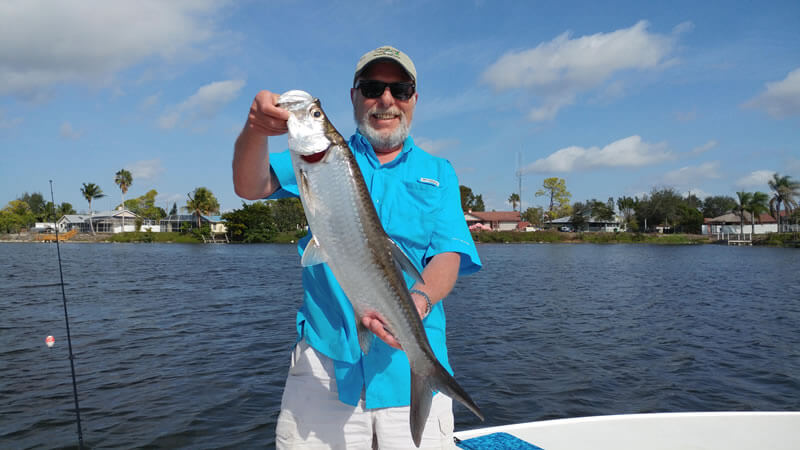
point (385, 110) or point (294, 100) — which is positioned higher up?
point (385, 110)

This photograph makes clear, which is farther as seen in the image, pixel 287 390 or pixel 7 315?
pixel 7 315

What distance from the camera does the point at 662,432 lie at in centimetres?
568

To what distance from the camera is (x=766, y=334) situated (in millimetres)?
19484

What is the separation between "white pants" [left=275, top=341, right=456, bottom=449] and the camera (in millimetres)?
3064

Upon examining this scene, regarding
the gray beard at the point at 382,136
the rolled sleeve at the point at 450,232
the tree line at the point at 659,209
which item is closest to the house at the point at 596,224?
the tree line at the point at 659,209

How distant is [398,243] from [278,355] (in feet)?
42.5

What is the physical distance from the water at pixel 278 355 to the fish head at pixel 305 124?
8.39 meters

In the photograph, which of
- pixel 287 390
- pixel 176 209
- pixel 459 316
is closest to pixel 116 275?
pixel 459 316

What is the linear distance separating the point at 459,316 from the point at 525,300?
21.4 ft

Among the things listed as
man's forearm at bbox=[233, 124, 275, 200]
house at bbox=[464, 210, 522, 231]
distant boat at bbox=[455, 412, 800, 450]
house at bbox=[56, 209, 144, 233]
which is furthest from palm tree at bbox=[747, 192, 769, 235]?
house at bbox=[56, 209, 144, 233]

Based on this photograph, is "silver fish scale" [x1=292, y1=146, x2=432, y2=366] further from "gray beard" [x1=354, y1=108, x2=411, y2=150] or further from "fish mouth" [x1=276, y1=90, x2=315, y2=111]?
"gray beard" [x1=354, y1=108, x2=411, y2=150]

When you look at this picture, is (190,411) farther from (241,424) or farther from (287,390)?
(287,390)

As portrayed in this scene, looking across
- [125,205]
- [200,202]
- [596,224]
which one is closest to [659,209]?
[596,224]

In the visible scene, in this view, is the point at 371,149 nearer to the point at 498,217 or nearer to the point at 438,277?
the point at 438,277
